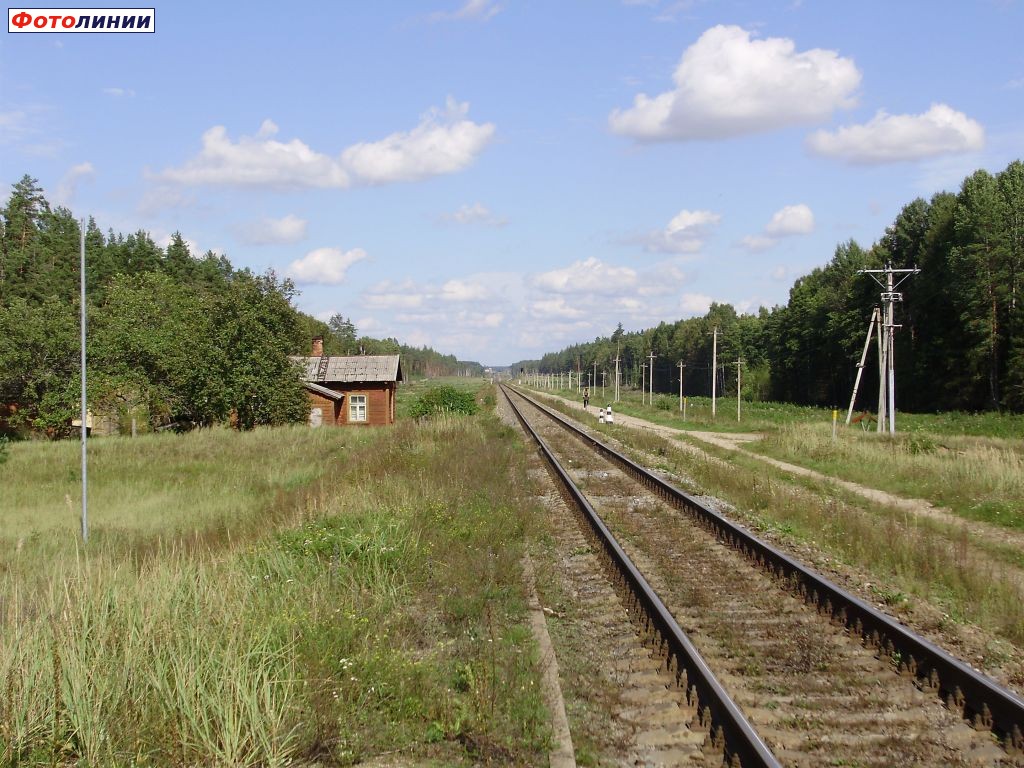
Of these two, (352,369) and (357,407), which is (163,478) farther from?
(352,369)

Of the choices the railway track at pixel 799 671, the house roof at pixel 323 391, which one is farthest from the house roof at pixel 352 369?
the railway track at pixel 799 671

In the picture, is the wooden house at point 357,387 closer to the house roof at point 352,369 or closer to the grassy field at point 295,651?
the house roof at point 352,369

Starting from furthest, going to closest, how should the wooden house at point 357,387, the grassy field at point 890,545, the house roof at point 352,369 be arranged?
the house roof at point 352,369 → the wooden house at point 357,387 → the grassy field at point 890,545

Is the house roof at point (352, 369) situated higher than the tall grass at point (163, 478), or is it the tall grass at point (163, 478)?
the house roof at point (352, 369)

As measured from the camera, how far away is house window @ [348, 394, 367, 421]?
4034 centimetres

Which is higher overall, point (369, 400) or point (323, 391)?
point (323, 391)

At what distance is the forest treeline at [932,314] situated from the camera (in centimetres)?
5025

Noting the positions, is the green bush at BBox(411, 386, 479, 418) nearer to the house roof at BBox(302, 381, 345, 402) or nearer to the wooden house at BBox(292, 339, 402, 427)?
the wooden house at BBox(292, 339, 402, 427)

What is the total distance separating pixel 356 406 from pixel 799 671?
3614 centimetres

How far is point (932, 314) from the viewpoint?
61188 mm

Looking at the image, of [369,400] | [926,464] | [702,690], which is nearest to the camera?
[702,690]

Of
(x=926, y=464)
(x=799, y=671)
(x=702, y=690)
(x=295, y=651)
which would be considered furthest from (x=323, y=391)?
(x=702, y=690)

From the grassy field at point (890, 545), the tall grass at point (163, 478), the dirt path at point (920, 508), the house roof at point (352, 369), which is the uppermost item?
the house roof at point (352, 369)

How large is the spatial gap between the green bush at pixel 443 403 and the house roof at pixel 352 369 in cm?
318
